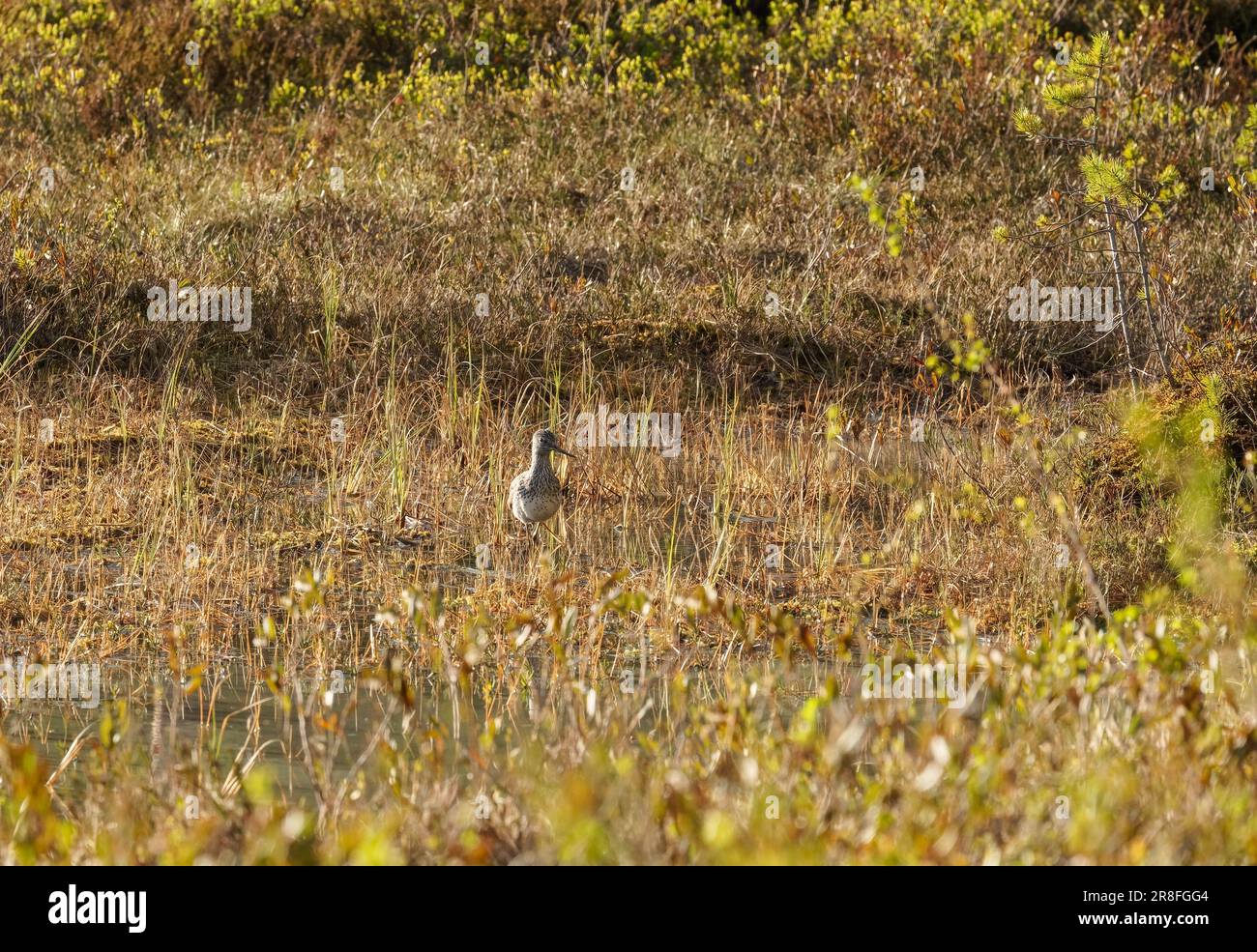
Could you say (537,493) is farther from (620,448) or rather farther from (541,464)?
(620,448)

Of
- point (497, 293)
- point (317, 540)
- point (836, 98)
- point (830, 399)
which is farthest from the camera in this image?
point (836, 98)

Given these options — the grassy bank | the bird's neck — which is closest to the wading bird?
the bird's neck

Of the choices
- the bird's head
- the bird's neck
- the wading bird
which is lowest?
the wading bird

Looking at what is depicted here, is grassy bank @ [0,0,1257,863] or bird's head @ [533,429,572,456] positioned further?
bird's head @ [533,429,572,456]

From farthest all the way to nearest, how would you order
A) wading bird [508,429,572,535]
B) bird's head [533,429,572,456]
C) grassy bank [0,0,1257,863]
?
bird's head [533,429,572,456] < wading bird [508,429,572,535] < grassy bank [0,0,1257,863]

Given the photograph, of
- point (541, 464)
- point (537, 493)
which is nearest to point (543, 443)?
point (541, 464)

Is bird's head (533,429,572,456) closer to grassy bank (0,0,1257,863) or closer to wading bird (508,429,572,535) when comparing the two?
wading bird (508,429,572,535)

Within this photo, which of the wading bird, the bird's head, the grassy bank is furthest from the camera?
the bird's head

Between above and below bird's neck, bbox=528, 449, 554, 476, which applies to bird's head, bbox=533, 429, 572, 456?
above

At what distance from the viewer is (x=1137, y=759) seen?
11.7 feet

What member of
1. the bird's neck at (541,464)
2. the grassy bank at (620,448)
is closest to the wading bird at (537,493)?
the bird's neck at (541,464)

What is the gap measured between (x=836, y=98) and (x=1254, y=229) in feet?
11.7
